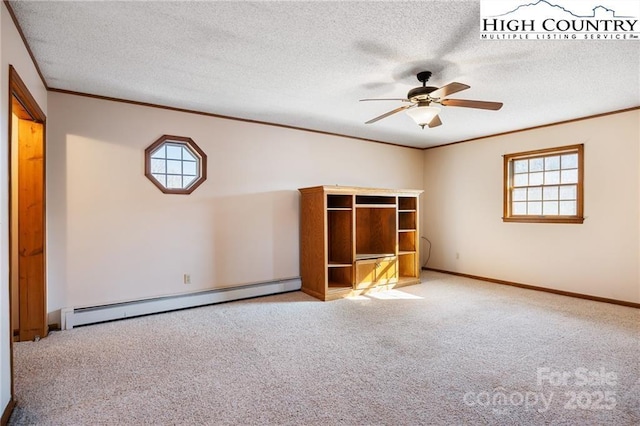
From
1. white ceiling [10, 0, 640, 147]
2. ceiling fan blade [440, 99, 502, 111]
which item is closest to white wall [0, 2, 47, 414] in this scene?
white ceiling [10, 0, 640, 147]

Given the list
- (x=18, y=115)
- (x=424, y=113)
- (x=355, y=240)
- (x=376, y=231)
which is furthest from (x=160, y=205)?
(x=376, y=231)

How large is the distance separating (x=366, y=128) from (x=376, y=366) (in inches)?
143

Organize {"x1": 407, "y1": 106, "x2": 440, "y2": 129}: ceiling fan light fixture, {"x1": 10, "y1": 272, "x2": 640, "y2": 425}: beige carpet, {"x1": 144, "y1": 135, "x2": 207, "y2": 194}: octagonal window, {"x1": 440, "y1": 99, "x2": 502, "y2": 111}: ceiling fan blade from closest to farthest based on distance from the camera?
{"x1": 10, "y1": 272, "x2": 640, "y2": 425}: beige carpet, {"x1": 440, "y1": 99, "x2": 502, "y2": 111}: ceiling fan blade, {"x1": 407, "y1": 106, "x2": 440, "y2": 129}: ceiling fan light fixture, {"x1": 144, "y1": 135, "x2": 207, "y2": 194}: octagonal window

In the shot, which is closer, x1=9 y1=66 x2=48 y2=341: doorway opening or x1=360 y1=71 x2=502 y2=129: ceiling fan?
x1=360 y1=71 x2=502 y2=129: ceiling fan

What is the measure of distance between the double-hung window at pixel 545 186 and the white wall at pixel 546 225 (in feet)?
0.33

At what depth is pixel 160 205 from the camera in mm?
4117

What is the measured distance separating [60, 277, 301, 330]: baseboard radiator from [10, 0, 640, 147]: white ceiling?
233 centimetres

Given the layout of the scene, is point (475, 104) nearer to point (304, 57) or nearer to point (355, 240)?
point (304, 57)

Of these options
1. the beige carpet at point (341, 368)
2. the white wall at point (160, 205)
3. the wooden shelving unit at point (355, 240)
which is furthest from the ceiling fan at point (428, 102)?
the white wall at point (160, 205)

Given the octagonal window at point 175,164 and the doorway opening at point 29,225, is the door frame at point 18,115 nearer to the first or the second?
the doorway opening at point 29,225

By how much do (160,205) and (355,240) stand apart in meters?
2.66

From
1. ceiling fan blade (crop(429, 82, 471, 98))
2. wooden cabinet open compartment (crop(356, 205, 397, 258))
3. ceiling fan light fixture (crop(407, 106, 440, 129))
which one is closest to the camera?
ceiling fan blade (crop(429, 82, 471, 98))

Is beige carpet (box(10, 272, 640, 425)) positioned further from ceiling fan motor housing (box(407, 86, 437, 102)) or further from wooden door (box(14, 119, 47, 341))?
Result: ceiling fan motor housing (box(407, 86, 437, 102))

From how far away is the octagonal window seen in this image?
4082 mm
